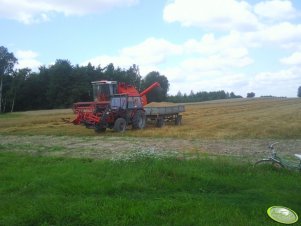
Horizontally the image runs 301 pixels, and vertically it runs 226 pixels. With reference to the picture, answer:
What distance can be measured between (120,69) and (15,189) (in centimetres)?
8556

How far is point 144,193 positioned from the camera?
8.38m

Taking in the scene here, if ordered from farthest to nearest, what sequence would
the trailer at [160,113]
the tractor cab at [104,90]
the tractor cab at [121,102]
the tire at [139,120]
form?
the trailer at [160,113], the tractor cab at [104,90], the tire at [139,120], the tractor cab at [121,102]

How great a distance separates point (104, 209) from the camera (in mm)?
7148

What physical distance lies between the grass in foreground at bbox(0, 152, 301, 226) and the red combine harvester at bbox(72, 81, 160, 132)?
1263 cm

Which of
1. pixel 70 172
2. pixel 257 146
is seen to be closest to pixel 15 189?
pixel 70 172

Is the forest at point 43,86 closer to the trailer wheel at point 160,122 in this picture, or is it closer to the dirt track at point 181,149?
the trailer wheel at point 160,122

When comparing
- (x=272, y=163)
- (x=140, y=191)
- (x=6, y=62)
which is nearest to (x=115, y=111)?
(x=272, y=163)

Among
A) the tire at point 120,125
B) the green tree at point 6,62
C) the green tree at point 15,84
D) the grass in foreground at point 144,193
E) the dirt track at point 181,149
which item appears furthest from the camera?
the green tree at point 6,62

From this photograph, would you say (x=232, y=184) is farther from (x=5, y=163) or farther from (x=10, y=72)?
(x=10, y=72)

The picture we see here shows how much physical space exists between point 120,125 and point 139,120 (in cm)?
219

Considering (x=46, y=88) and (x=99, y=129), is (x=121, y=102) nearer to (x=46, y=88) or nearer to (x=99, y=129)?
(x=99, y=129)

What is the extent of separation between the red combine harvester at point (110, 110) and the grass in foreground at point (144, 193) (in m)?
12.6

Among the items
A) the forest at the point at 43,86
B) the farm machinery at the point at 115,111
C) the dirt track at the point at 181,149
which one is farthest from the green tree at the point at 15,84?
the dirt track at the point at 181,149

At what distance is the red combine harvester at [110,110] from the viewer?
24.4m
